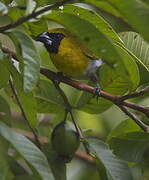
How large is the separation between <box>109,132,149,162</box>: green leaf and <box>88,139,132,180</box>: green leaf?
8cm

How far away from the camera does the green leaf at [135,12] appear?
0.92 metres

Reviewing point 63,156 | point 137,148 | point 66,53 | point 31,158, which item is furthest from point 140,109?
point 66,53

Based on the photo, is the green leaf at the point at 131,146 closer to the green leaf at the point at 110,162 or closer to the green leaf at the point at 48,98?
the green leaf at the point at 110,162

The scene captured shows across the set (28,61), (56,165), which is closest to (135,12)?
(28,61)

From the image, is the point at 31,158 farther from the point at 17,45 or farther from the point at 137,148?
the point at 137,148

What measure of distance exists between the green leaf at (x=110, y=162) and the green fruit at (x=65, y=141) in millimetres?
74

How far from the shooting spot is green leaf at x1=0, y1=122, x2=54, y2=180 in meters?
0.96

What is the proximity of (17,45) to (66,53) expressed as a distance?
967 millimetres

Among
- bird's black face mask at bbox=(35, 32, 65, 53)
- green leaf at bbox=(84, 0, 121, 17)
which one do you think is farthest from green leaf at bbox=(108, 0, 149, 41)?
bird's black face mask at bbox=(35, 32, 65, 53)

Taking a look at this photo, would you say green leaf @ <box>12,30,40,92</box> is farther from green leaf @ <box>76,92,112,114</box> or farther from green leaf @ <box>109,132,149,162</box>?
green leaf @ <box>76,92,112,114</box>

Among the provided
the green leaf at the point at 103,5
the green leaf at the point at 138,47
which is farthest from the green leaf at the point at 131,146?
the green leaf at the point at 103,5

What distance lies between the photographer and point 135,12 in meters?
0.94

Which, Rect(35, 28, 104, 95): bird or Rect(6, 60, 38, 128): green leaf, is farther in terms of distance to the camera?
Rect(35, 28, 104, 95): bird

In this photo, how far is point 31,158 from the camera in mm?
975
